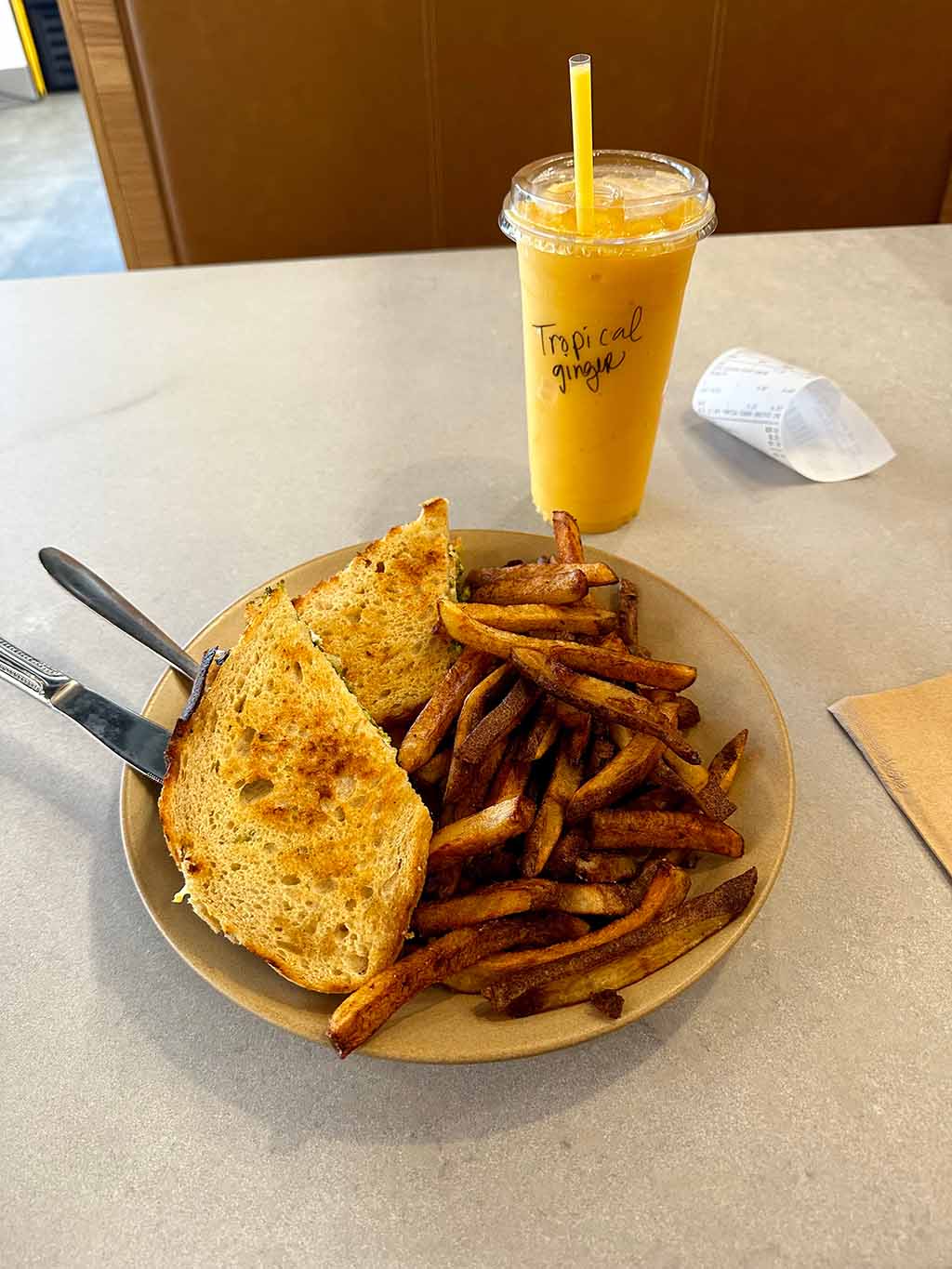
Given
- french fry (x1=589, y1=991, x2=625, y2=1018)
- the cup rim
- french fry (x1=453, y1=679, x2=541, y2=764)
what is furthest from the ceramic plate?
the cup rim

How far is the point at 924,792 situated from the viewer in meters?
1.06

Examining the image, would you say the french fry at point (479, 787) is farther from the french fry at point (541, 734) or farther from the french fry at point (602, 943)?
the french fry at point (602, 943)

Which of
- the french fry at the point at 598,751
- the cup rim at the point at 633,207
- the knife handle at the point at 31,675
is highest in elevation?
the cup rim at the point at 633,207

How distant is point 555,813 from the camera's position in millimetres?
907

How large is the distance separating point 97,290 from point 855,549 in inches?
65.0

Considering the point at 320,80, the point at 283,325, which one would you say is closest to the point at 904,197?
the point at 320,80

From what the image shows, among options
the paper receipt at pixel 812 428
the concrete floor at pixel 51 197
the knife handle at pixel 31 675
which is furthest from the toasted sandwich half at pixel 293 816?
the concrete floor at pixel 51 197

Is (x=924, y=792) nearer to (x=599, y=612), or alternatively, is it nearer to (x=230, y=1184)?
(x=599, y=612)

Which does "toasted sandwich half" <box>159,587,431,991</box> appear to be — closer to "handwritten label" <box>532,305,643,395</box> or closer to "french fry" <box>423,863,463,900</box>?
"french fry" <box>423,863,463,900</box>

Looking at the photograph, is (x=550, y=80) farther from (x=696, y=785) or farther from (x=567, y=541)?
(x=696, y=785)

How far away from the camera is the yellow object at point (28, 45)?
7.48 meters

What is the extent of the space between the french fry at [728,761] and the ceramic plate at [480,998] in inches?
0.7

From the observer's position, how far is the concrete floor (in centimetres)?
553

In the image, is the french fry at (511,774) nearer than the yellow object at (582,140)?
Yes
